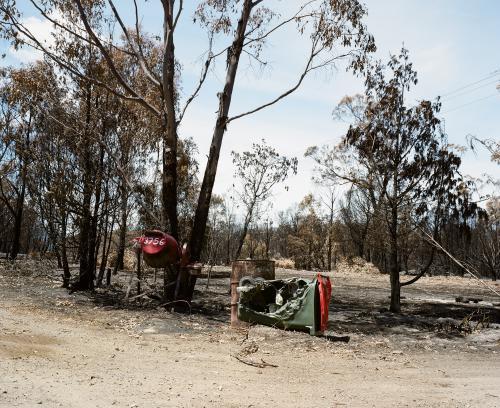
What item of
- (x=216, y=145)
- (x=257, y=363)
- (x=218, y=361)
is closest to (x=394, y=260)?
(x=216, y=145)

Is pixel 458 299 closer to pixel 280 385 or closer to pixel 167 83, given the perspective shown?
pixel 167 83

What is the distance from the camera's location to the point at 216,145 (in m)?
12.8

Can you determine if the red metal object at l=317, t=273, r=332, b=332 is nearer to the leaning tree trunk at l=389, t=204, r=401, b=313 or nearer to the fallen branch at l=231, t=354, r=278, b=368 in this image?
the fallen branch at l=231, t=354, r=278, b=368

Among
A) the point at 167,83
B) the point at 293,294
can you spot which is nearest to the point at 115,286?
the point at 167,83

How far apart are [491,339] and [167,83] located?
30.4 feet

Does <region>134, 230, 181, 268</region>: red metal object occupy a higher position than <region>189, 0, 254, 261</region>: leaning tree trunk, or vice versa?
<region>189, 0, 254, 261</region>: leaning tree trunk

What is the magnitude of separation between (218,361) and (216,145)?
6886 millimetres

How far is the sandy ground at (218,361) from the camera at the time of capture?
17.3 feet

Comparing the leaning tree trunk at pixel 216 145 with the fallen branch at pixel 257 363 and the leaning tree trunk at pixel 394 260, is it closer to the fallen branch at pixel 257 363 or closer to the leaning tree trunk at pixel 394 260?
the leaning tree trunk at pixel 394 260

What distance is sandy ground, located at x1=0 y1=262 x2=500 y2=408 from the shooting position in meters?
5.26

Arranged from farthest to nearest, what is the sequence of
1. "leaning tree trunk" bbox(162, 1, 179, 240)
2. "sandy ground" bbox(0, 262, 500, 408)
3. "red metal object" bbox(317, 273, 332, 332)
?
"leaning tree trunk" bbox(162, 1, 179, 240), "red metal object" bbox(317, 273, 332, 332), "sandy ground" bbox(0, 262, 500, 408)

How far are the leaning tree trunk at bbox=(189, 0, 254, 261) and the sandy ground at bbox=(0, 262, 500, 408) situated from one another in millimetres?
1952

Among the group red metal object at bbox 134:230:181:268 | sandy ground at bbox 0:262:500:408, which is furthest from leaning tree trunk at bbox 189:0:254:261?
sandy ground at bbox 0:262:500:408

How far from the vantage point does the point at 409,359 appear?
26.4 feet
